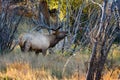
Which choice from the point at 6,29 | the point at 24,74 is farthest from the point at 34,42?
the point at 24,74

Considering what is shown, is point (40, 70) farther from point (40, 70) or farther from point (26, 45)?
point (26, 45)

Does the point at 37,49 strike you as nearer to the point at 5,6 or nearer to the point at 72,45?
the point at 5,6

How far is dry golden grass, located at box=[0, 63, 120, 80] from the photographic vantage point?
Answer: 7593mm

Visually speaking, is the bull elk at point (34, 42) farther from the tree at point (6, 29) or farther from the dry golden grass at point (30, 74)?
the dry golden grass at point (30, 74)

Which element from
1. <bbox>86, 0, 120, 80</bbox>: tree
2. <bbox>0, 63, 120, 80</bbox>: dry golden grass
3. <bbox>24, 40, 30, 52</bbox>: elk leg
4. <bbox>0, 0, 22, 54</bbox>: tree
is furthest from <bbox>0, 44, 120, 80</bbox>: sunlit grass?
<bbox>0, 0, 22, 54</bbox>: tree

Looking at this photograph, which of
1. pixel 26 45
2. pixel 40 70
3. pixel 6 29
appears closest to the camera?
pixel 40 70

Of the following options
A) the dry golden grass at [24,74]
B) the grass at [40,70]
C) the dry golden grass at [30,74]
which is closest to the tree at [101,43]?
the grass at [40,70]

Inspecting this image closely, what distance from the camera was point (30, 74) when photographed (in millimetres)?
8000

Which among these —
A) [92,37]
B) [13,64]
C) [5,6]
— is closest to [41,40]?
Answer: [5,6]

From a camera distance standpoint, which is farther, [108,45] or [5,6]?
[5,6]

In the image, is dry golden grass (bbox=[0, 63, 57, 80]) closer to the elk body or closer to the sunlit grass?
the sunlit grass

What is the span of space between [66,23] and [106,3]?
29.9ft

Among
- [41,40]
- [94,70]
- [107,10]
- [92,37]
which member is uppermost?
[107,10]

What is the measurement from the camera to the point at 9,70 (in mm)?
8500
